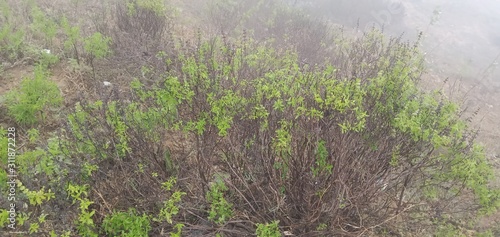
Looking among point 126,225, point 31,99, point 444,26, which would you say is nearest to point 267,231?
point 126,225

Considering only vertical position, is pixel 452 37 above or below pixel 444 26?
below

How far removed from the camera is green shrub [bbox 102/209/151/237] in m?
2.48

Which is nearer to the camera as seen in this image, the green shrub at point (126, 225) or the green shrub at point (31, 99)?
the green shrub at point (126, 225)

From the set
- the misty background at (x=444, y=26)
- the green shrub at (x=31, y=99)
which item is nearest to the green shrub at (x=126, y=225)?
the green shrub at (x=31, y=99)

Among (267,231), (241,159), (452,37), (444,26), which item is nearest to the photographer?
(267,231)

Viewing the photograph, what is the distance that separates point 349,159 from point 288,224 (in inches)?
27.3

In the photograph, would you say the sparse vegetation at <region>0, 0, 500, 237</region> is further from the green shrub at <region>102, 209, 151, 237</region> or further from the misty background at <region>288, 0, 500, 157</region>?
the misty background at <region>288, 0, 500, 157</region>

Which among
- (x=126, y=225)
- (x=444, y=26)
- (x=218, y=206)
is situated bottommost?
(x=126, y=225)

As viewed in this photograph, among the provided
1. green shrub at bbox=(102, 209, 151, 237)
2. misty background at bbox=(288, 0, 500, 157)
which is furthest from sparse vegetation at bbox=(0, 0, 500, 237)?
misty background at bbox=(288, 0, 500, 157)

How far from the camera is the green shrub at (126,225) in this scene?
2482 mm

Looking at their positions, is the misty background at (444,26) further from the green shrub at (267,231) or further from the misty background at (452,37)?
the green shrub at (267,231)

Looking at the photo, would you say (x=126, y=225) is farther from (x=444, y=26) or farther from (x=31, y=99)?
(x=444, y=26)

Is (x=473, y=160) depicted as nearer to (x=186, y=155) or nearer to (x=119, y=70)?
(x=186, y=155)

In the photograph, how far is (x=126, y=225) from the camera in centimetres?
250
